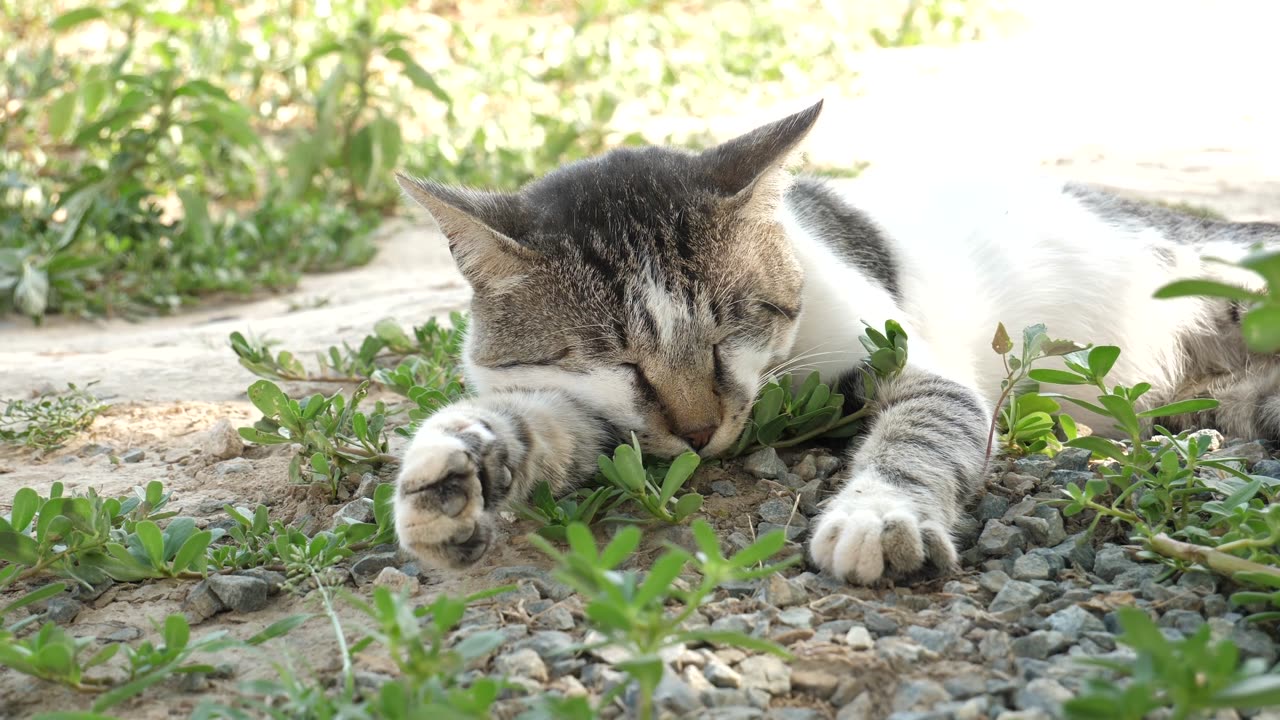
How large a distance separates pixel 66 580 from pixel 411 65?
13.8 ft

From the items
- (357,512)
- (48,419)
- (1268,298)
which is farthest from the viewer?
(48,419)

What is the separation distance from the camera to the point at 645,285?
242 centimetres

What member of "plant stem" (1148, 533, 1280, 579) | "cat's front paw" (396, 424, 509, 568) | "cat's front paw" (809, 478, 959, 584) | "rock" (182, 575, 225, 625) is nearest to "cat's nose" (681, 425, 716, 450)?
Result: "cat's front paw" (809, 478, 959, 584)

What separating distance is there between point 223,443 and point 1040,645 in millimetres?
2096

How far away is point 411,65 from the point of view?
5.75 metres

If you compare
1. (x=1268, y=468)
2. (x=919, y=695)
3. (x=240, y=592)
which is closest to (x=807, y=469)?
(x=919, y=695)

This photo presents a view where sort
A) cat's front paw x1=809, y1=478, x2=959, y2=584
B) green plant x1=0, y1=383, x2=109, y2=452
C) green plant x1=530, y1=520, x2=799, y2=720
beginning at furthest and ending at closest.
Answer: green plant x1=0, y1=383, x2=109, y2=452 < cat's front paw x1=809, y1=478, x2=959, y2=584 < green plant x1=530, y1=520, x2=799, y2=720

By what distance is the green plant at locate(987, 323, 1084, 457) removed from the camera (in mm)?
2334

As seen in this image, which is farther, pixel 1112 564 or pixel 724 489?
pixel 724 489

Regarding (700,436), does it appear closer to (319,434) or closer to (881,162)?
(319,434)

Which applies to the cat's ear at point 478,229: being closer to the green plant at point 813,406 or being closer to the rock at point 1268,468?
the green plant at point 813,406

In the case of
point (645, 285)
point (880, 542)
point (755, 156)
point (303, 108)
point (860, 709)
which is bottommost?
point (860, 709)

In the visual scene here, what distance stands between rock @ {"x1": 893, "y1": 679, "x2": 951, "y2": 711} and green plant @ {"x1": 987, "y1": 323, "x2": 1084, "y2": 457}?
0.91m

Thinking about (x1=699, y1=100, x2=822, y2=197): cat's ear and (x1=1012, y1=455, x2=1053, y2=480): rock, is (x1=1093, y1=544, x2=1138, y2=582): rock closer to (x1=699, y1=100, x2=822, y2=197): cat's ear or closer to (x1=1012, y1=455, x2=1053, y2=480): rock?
(x1=1012, y1=455, x2=1053, y2=480): rock
